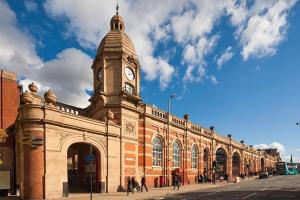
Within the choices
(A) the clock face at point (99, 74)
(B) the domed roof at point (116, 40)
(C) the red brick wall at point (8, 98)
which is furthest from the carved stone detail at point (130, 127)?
(C) the red brick wall at point (8, 98)

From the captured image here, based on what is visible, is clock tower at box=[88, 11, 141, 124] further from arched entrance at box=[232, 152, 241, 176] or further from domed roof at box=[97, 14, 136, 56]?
arched entrance at box=[232, 152, 241, 176]

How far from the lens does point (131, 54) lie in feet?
133

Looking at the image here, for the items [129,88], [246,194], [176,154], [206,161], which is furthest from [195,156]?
[246,194]

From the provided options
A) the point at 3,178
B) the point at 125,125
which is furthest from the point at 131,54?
the point at 3,178

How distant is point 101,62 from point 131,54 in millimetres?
3613

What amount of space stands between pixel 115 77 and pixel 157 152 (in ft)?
38.0

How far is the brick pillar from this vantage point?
84.5ft

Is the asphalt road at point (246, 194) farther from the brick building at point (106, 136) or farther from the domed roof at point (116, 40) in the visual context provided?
the domed roof at point (116, 40)

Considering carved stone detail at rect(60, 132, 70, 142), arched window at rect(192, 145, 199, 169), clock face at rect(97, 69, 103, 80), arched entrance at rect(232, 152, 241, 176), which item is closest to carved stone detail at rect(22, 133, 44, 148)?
carved stone detail at rect(60, 132, 70, 142)

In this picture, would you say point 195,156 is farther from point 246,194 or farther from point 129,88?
point 246,194

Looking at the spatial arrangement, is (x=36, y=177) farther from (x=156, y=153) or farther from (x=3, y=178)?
(x=156, y=153)

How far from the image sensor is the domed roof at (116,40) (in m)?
39.2

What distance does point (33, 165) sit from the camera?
25953 millimetres

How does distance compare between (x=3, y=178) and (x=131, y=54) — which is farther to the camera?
(x=131, y=54)
